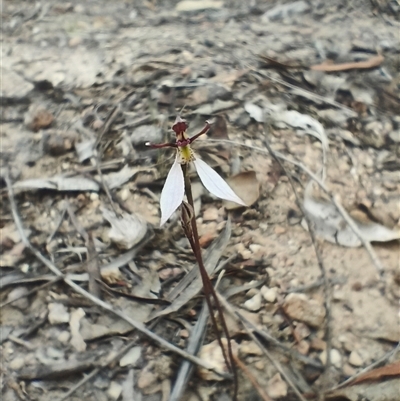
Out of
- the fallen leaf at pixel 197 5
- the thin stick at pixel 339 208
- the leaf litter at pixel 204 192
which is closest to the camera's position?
the leaf litter at pixel 204 192

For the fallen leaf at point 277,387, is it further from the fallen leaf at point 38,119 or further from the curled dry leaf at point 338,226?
the fallen leaf at point 38,119

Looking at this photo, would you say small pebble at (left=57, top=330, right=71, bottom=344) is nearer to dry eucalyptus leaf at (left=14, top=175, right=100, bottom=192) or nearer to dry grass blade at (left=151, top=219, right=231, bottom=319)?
dry grass blade at (left=151, top=219, right=231, bottom=319)

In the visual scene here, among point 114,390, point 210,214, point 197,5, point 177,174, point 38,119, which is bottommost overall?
point 114,390

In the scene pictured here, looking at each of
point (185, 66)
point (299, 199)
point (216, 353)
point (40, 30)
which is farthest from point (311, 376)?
point (40, 30)

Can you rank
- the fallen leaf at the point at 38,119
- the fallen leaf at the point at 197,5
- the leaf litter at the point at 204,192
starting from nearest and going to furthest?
the leaf litter at the point at 204,192, the fallen leaf at the point at 38,119, the fallen leaf at the point at 197,5

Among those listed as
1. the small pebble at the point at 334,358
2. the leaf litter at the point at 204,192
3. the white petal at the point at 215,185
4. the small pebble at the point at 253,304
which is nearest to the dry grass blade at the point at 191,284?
the leaf litter at the point at 204,192

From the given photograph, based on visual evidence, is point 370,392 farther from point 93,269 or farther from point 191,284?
point 93,269

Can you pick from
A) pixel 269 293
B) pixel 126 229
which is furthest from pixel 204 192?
pixel 269 293

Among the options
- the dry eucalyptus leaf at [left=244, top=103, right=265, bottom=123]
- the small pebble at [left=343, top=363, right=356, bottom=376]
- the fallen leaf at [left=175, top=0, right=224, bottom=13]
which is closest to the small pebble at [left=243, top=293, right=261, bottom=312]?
the small pebble at [left=343, top=363, right=356, bottom=376]
